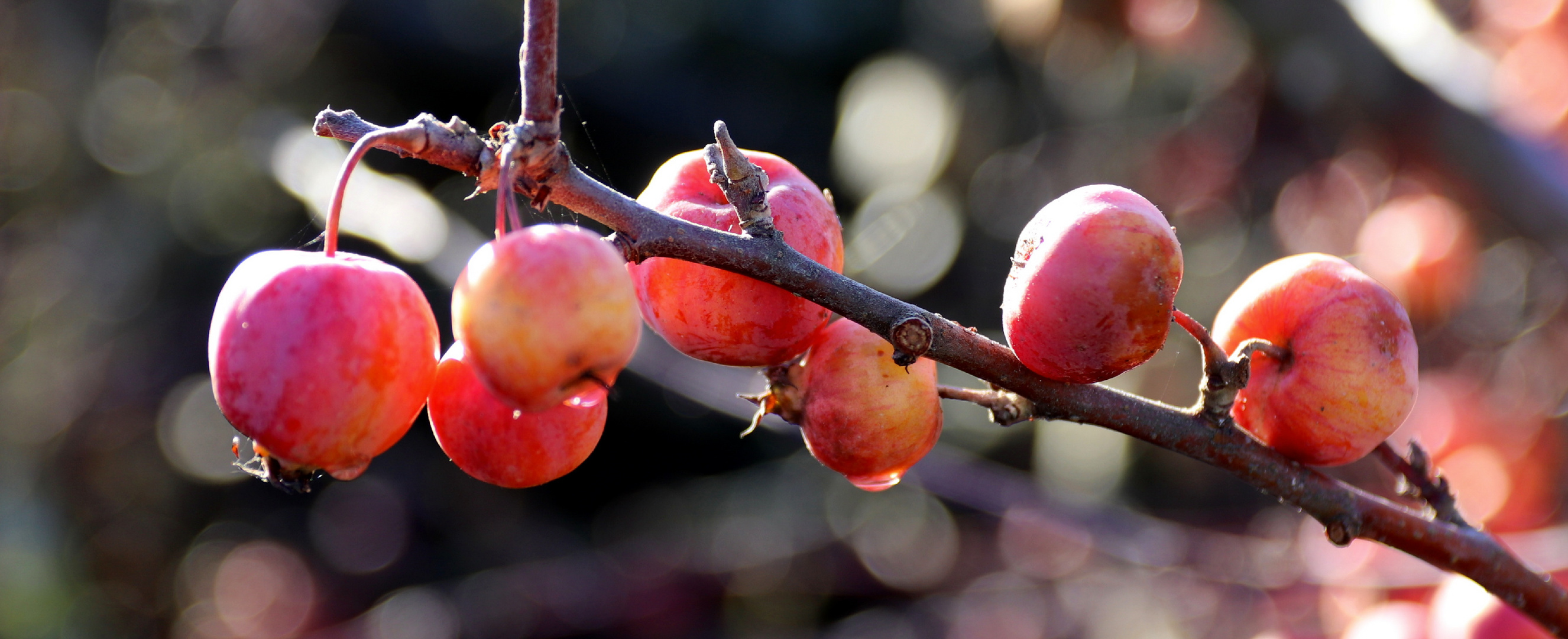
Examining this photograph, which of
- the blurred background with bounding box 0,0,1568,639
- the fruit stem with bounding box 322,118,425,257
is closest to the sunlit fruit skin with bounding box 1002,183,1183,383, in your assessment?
the fruit stem with bounding box 322,118,425,257

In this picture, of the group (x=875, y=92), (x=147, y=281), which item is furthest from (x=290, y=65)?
(x=875, y=92)

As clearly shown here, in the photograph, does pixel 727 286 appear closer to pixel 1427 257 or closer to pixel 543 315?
pixel 543 315

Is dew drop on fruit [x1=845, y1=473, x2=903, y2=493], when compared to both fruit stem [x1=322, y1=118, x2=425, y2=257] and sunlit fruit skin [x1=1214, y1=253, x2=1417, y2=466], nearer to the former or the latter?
sunlit fruit skin [x1=1214, y1=253, x2=1417, y2=466]

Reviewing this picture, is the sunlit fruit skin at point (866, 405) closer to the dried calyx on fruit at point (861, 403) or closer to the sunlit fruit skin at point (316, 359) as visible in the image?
the dried calyx on fruit at point (861, 403)

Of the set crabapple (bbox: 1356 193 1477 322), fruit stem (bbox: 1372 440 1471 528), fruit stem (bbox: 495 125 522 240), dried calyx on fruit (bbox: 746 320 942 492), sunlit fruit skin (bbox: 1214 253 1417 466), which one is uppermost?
fruit stem (bbox: 495 125 522 240)

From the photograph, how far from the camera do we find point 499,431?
0.53m

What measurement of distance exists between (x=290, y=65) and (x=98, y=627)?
1445mm

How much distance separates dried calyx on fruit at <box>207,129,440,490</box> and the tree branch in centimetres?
7

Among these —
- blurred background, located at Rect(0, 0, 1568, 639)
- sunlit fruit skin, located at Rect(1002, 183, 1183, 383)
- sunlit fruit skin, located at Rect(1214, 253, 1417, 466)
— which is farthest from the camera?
blurred background, located at Rect(0, 0, 1568, 639)

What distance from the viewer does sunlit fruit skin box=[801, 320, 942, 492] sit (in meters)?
0.62

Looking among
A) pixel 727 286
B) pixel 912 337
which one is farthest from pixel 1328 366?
pixel 727 286

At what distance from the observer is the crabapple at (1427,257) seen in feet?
5.68

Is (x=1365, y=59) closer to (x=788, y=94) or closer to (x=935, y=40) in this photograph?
(x=935, y=40)

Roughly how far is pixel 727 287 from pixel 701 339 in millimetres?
47
